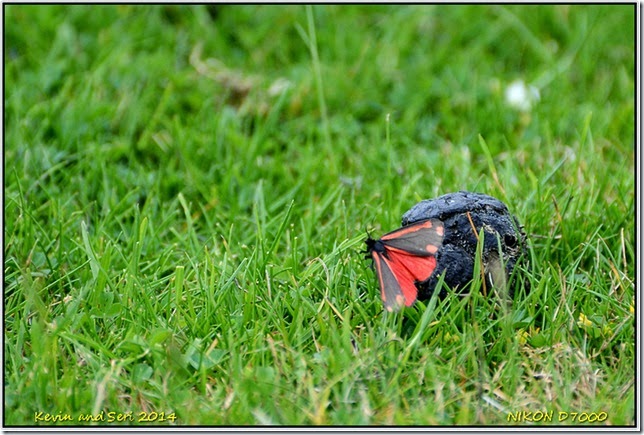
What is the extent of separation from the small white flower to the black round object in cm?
203

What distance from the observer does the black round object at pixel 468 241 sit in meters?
2.90

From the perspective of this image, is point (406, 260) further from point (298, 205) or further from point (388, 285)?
point (298, 205)

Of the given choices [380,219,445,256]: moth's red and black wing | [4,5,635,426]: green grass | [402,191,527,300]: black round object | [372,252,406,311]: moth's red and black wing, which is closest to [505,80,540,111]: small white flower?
[4,5,635,426]: green grass

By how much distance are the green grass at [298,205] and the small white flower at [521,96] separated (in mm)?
89

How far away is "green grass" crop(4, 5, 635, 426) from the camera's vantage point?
263cm

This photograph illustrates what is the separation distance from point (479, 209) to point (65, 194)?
7.16 feet

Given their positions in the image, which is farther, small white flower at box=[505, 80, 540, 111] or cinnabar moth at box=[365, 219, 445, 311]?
small white flower at box=[505, 80, 540, 111]

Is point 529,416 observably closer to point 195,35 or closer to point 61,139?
point 61,139

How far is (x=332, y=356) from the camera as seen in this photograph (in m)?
2.65

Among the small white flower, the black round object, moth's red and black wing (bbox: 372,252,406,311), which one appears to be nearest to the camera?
moth's red and black wing (bbox: 372,252,406,311)

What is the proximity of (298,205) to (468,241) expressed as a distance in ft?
4.24

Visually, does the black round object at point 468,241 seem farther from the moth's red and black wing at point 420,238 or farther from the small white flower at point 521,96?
the small white flower at point 521,96

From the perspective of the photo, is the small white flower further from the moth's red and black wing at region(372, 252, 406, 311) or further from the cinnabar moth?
the moth's red and black wing at region(372, 252, 406, 311)

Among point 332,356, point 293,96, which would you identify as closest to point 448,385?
point 332,356
